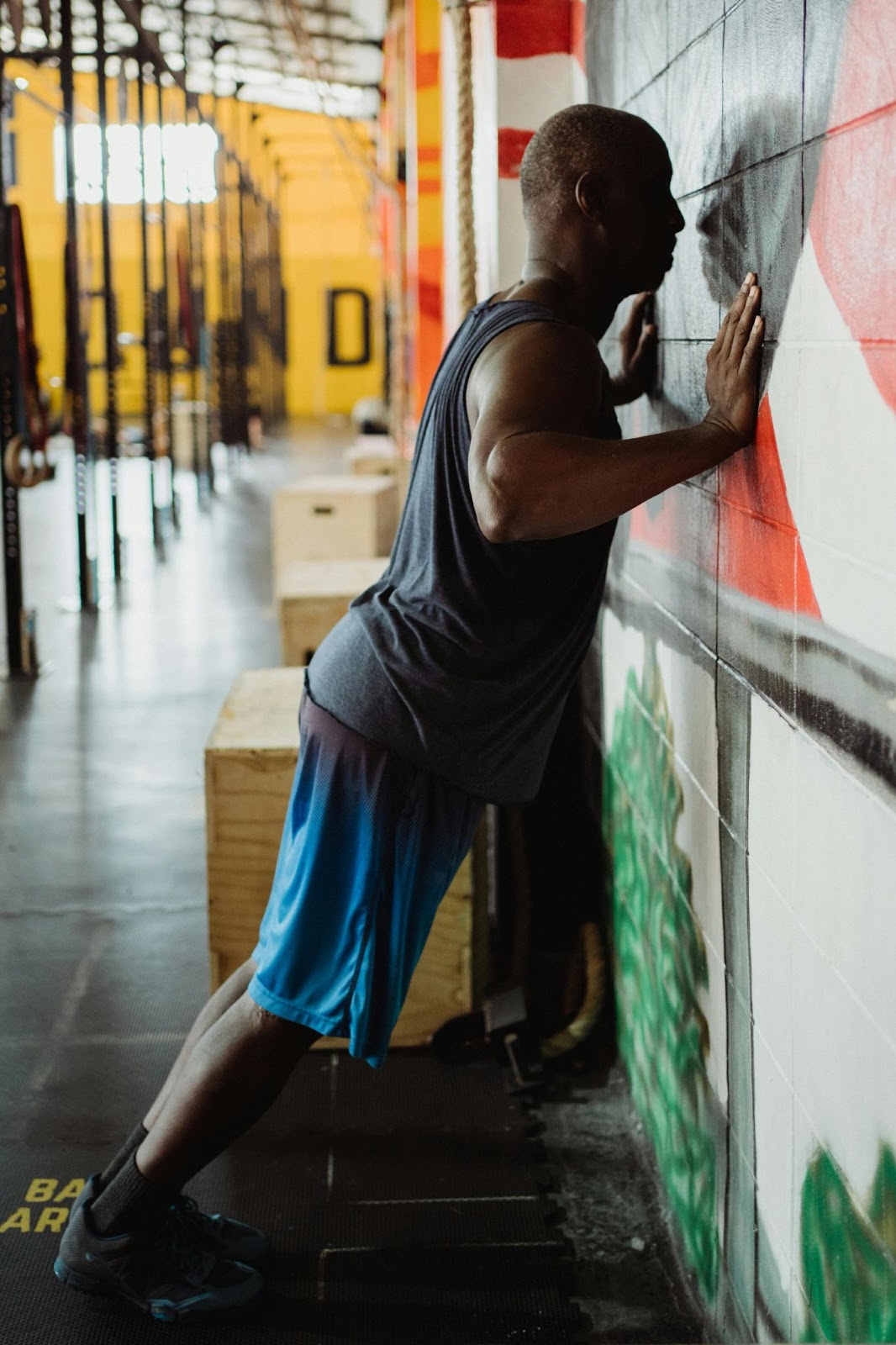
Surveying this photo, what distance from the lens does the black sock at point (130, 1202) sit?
1.86 metres

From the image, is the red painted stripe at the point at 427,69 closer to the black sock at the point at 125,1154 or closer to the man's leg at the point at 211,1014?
the man's leg at the point at 211,1014

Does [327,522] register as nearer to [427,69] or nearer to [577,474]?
[427,69]

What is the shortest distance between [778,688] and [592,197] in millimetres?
630

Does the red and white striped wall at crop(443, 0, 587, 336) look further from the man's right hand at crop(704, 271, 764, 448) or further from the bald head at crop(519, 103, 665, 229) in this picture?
the man's right hand at crop(704, 271, 764, 448)

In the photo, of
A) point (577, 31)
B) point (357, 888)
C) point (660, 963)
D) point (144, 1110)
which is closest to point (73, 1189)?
point (144, 1110)

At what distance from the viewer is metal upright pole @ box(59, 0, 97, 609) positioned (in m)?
5.80

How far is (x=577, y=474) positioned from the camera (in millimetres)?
1488

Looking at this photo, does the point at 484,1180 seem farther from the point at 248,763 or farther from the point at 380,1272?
the point at 248,763

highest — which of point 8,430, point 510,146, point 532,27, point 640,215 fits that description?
point 532,27

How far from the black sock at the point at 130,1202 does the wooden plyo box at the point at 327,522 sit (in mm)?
4073

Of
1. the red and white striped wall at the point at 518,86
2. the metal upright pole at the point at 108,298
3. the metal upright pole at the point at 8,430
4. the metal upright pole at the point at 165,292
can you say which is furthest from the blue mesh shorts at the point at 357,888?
the metal upright pole at the point at 165,292

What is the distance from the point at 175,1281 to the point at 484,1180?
0.53 m

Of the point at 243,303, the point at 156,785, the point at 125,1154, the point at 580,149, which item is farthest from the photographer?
the point at 243,303

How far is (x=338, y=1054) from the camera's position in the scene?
2.65 meters
